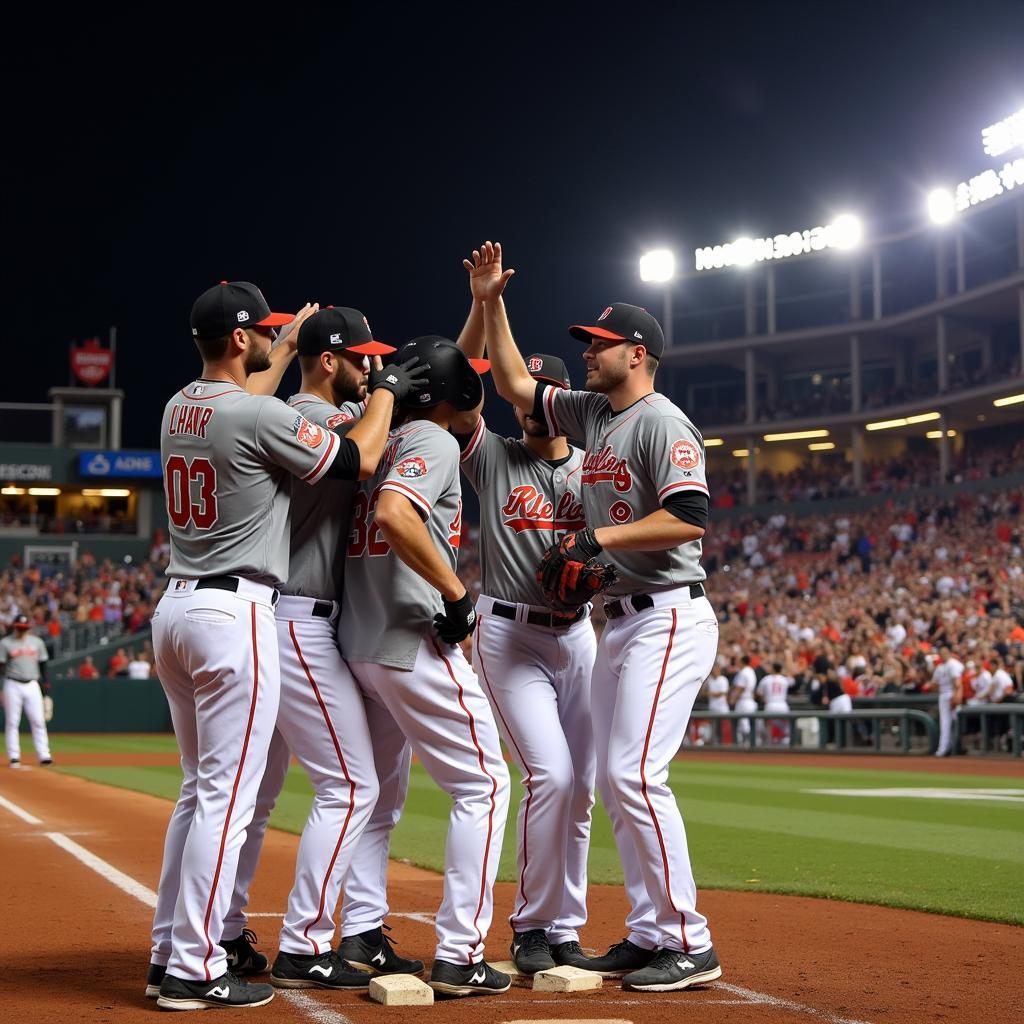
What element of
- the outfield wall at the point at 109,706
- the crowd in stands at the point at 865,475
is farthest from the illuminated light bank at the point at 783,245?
Answer: the outfield wall at the point at 109,706

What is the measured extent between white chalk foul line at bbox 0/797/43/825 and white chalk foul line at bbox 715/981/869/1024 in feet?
25.4

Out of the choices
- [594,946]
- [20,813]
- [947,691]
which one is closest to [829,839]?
[594,946]

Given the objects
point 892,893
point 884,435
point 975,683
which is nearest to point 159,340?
point 884,435

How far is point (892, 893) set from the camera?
6875mm

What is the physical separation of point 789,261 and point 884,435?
7171mm

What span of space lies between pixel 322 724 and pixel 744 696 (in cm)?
1901

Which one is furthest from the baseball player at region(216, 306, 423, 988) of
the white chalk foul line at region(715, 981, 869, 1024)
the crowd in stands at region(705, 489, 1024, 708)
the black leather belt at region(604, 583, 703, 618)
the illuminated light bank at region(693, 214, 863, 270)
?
the illuminated light bank at region(693, 214, 863, 270)

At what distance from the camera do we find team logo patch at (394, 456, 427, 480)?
14.5 ft

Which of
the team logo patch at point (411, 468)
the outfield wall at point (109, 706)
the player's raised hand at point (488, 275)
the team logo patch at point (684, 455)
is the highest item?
the player's raised hand at point (488, 275)

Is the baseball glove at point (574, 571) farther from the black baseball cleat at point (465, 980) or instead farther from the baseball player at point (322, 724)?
the black baseball cleat at point (465, 980)

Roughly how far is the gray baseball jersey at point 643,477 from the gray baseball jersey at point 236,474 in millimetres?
1082

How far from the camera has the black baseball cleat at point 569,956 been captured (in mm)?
4695

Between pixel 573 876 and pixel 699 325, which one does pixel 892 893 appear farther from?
pixel 699 325

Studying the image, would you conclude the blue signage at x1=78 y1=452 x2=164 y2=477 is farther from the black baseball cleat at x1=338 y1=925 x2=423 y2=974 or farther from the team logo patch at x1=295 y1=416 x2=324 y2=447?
the team logo patch at x1=295 y1=416 x2=324 y2=447
